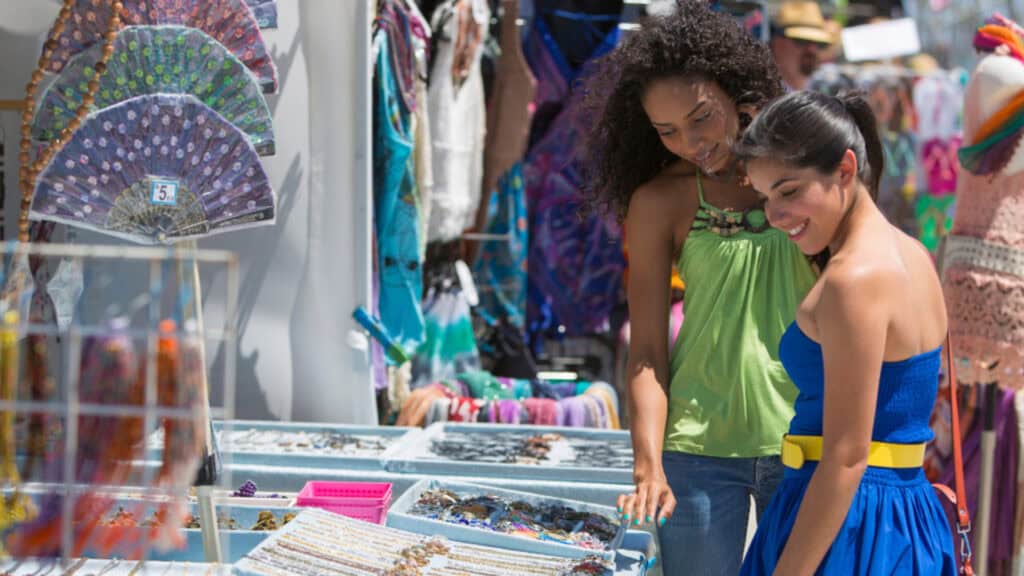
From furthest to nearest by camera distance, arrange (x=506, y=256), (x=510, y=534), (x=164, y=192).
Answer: (x=506, y=256)
(x=164, y=192)
(x=510, y=534)

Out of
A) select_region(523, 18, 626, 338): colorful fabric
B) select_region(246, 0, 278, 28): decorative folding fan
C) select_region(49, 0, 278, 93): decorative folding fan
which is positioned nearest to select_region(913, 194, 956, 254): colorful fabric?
select_region(523, 18, 626, 338): colorful fabric

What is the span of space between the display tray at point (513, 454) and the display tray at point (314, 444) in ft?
0.22

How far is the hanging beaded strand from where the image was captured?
1.99 metres

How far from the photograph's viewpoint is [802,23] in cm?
496

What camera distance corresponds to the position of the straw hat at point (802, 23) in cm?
493

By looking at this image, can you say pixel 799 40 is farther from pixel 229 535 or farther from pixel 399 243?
pixel 229 535

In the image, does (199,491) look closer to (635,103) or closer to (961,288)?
(635,103)

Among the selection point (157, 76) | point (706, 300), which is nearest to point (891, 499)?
point (706, 300)

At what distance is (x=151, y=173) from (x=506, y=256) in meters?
2.44

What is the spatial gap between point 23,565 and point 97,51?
1179mm

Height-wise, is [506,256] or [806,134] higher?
[806,134]

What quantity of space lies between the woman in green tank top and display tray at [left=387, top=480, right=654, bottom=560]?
133 mm

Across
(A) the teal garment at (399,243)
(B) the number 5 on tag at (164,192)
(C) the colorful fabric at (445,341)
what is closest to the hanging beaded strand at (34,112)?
(B) the number 5 on tag at (164,192)

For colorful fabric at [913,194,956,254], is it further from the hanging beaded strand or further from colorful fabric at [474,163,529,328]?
the hanging beaded strand
